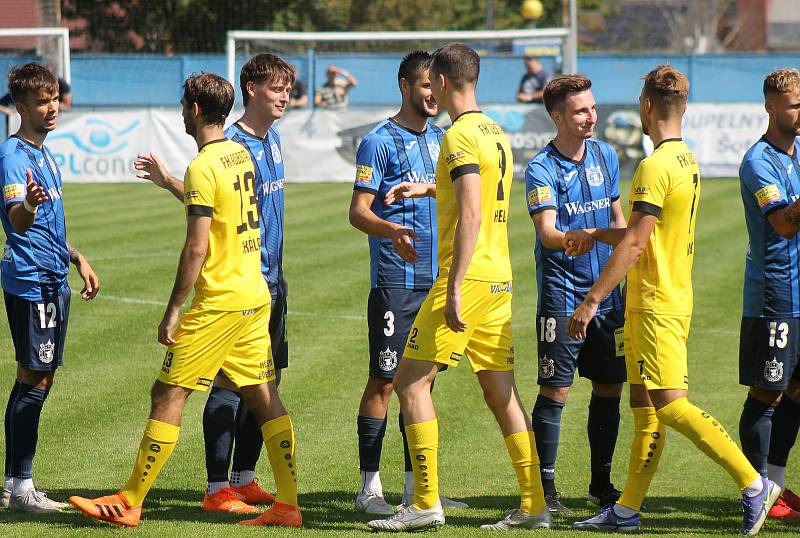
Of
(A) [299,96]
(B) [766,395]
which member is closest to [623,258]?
(B) [766,395]

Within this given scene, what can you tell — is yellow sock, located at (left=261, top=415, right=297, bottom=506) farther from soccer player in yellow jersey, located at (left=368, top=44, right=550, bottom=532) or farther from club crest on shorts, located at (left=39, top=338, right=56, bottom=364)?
club crest on shorts, located at (left=39, top=338, right=56, bottom=364)

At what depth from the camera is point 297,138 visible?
27.0 m

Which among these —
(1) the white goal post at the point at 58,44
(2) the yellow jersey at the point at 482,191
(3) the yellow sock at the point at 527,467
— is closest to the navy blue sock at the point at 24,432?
(2) the yellow jersey at the point at 482,191

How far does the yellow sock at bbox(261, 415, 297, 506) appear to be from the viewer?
20.2 ft

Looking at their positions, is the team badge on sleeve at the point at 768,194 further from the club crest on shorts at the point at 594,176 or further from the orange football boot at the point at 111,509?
the orange football boot at the point at 111,509

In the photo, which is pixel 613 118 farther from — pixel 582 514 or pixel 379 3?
pixel 379 3

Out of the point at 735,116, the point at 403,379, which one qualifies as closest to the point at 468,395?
the point at 403,379

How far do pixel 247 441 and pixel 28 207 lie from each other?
1898 millimetres

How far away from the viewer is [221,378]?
6.68 metres

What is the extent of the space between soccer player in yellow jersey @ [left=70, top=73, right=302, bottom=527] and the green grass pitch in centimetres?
37

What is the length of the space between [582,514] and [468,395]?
9.69ft

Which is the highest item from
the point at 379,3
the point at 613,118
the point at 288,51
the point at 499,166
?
the point at 379,3

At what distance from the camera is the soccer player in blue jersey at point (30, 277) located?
254 inches

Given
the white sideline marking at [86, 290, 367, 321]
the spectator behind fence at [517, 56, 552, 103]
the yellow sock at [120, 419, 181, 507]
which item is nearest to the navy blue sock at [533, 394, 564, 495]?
the yellow sock at [120, 419, 181, 507]
